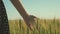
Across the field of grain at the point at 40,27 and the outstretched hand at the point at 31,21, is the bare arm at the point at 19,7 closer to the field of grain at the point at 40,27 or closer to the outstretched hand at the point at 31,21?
the outstretched hand at the point at 31,21

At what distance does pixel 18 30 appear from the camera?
2115 mm

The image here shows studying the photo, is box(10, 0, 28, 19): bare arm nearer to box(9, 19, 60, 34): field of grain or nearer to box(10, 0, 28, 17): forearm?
box(10, 0, 28, 17): forearm

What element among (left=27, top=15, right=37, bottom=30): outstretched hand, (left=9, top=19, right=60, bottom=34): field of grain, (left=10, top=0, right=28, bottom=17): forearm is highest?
(left=10, top=0, right=28, bottom=17): forearm

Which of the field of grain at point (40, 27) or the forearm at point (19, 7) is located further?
the field of grain at point (40, 27)

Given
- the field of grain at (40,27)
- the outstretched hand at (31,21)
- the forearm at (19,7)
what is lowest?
the field of grain at (40,27)

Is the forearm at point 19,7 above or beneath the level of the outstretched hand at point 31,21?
above

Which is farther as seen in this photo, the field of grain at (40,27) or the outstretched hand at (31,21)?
the field of grain at (40,27)

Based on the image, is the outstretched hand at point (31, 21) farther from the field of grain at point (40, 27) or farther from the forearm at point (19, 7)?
the field of grain at point (40, 27)

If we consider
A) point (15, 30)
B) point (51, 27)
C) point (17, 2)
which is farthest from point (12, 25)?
point (17, 2)

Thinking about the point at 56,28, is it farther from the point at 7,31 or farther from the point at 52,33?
the point at 7,31

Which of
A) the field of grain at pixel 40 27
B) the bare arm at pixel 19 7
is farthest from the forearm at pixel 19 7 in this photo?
the field of grain at pixel 40 27

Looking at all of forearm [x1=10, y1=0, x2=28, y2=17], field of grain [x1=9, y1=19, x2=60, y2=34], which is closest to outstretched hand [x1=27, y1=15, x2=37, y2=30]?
forearm [x1=10, y1=0, x2=28, y2=17]

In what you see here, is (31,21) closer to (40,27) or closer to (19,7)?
(19,7)

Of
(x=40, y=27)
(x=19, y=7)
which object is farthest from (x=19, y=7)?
(x=40, y=27)
